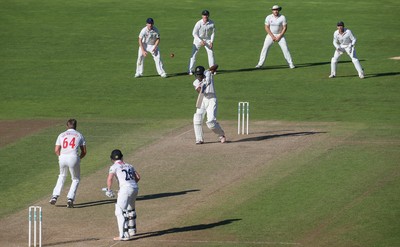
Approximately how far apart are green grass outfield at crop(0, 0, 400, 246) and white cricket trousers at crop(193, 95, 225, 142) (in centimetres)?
207

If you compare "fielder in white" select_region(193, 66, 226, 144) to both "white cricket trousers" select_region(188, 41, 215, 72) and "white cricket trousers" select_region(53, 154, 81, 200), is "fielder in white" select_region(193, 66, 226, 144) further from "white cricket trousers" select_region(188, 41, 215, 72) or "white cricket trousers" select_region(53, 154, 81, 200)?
"white cricket trousers" select_region(188, 41, 215, 72)

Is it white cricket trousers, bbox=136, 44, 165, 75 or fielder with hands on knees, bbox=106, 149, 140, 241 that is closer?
fielder with hands on knees, bbox=106, 149, 140, 241

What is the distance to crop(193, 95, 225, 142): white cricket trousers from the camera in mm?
36125

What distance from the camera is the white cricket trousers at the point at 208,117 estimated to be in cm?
3612

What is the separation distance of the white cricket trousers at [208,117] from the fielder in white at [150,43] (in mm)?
10623

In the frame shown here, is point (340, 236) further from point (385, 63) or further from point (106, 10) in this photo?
point (106, 10)

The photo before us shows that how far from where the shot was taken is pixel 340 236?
89.1 feet

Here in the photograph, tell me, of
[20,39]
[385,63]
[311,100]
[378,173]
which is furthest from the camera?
[20,39]

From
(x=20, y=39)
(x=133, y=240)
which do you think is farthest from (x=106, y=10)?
→ (x=133, y=240)

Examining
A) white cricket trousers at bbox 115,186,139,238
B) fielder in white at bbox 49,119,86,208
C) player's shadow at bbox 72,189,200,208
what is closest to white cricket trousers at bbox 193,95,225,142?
player's shadow at bbox 72,189,200,208

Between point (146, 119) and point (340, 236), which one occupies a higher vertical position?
point (146, 119)

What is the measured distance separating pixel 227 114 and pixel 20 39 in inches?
692

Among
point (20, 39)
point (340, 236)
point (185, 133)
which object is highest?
point (20, 39)

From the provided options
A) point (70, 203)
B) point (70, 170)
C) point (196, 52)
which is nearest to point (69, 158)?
point (70, 170)
